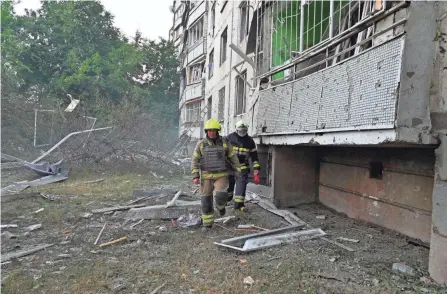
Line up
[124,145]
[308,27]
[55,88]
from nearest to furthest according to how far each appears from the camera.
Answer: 1. [308,27]
2. [124,145]
3. [55,88]

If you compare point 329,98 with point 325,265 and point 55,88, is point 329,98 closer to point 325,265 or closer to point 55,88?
point 325,265

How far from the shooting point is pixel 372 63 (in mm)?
3398

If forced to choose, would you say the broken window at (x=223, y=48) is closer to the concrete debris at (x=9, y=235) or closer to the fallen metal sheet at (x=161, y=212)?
the fallen metal sheet at (x=161, y=212)

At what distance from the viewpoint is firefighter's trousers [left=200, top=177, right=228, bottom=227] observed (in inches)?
207

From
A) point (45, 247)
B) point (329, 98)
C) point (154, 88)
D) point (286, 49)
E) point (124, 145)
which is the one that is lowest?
point (45, 247)

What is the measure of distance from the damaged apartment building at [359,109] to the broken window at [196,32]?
14.6 m

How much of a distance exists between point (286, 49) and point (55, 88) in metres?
20.3

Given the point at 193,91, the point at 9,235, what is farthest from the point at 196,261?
the point at 193,91

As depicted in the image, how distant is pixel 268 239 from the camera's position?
175 inches

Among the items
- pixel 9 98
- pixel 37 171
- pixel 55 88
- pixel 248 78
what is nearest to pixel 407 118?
pixel 248 78

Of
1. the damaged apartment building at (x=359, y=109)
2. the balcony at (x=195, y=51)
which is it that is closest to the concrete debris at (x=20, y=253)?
the damaged apartment building at (x=359, y=109)

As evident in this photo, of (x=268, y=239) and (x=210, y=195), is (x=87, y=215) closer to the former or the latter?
(x=210, y=195)

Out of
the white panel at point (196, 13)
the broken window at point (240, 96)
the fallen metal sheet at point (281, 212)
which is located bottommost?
the fallen metal sheet at point (281, 212)

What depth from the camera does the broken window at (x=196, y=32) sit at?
22684 millimetres
